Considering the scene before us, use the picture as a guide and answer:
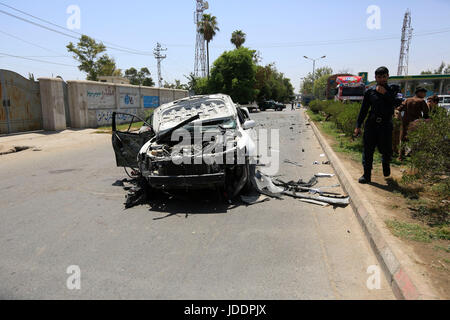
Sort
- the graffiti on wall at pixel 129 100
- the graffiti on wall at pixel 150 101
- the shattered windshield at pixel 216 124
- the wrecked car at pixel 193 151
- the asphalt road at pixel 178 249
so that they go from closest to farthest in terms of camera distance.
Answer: the asphalt road at pixel 178 249 < the wrecked car at pixel 193 151 < the shattered windshield at pixel 216 124 < the graffiti on wall at pixel 129 100 < the graffiti on wall at pixel 150 101

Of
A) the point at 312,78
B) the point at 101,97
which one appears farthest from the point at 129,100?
the point at 312,78

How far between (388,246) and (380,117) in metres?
3.04

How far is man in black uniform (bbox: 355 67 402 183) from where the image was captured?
18.2 ft

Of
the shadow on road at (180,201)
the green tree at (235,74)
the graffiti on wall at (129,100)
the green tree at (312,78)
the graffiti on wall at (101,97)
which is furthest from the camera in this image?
the green tree at (312,78)

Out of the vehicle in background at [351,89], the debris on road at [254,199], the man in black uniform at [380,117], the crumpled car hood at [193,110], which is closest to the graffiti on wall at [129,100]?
the vehicle in background at [351,89]

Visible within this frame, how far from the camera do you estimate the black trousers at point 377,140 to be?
561 cm

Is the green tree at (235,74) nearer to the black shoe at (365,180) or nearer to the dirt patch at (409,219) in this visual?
the dirt patch at (409,219)

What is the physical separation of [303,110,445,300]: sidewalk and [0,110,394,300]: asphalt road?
0.42ft

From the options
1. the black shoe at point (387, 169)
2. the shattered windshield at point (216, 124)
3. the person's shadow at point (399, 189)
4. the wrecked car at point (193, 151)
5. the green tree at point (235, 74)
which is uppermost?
the green tree at point (235, 74)

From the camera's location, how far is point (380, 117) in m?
5.62

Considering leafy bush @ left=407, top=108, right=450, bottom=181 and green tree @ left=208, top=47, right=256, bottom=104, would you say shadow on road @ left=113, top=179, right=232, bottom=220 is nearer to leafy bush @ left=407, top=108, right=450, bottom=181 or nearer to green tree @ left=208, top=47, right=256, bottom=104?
leafy bush @ left=407, top=108, right=450, bottom=181

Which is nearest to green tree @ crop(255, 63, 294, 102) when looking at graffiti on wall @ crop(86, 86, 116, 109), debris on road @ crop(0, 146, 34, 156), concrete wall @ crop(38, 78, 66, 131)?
graffiti on wall @ crop(86, 86, 116, 109)

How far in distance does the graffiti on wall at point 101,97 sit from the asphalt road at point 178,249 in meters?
14.9
